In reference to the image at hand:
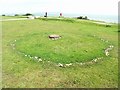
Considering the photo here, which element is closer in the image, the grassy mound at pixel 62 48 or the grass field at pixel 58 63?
the grass field at pixel 58 63

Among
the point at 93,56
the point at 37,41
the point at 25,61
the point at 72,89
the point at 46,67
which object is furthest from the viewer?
the point at 37,41

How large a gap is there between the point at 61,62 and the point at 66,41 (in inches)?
240

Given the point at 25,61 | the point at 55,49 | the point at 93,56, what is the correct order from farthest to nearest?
1. the point at 55,49
2. the point at 93,56
3. the point at 25,61

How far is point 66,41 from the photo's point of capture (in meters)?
22.2

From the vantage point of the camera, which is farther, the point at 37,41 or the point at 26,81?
the point at 37,41

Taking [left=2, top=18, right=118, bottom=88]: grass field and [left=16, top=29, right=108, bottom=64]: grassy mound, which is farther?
[left=16, top=29, right=108, bottom=64]: grassy mound

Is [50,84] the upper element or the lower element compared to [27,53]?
lower

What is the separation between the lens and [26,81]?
43.0 ft

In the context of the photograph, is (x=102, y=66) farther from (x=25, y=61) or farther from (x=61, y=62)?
(x=25, y=61)

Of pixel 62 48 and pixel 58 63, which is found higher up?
pixel 62 48

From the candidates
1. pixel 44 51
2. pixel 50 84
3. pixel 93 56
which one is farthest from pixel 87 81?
pixel 44 51

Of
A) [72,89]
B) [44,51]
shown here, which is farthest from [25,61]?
[72,89]

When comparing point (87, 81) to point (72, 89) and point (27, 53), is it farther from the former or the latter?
point (27, 53)

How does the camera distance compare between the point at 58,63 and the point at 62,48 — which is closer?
the point at 58,63
